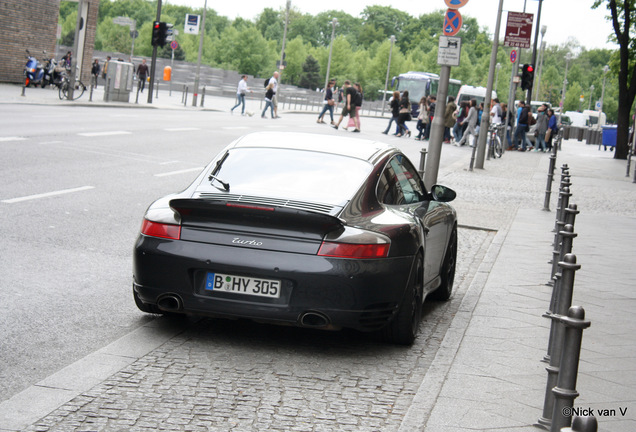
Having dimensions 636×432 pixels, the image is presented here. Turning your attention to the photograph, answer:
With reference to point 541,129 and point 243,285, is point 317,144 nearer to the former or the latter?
point 243,285

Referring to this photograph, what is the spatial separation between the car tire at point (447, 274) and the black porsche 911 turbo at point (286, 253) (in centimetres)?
161

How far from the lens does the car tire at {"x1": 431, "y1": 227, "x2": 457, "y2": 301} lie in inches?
317

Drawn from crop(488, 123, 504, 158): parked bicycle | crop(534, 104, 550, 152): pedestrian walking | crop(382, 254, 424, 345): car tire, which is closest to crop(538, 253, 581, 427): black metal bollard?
crop(382, 254, 424, 345): car tire

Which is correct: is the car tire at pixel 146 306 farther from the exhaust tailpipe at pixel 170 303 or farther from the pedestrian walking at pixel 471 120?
the pedestrian walking at pixel 471 120

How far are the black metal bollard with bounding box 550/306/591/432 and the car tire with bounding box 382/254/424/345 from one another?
230cm

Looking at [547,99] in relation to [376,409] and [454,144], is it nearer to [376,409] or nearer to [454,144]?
[454,144]

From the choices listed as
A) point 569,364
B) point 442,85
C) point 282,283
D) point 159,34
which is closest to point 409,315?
point 282,283

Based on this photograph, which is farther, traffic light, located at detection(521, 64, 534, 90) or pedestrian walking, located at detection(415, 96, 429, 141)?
pedestrian walking, located at detection(415, 96, 429, 141)

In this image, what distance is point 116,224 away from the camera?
10609 mm

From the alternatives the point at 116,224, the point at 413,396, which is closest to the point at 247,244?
the point at 413,396

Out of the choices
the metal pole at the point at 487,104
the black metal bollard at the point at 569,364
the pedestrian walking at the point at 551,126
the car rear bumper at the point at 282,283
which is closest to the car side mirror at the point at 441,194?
the car rear bumper at the point at 282,283

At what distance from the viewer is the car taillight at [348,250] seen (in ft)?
18.7

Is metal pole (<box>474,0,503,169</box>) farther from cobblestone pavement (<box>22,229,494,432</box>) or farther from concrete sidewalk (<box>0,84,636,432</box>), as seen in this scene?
cobblestone pavement (<box>22,229,494,432</box>)

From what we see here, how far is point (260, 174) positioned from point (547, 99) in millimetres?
133723
